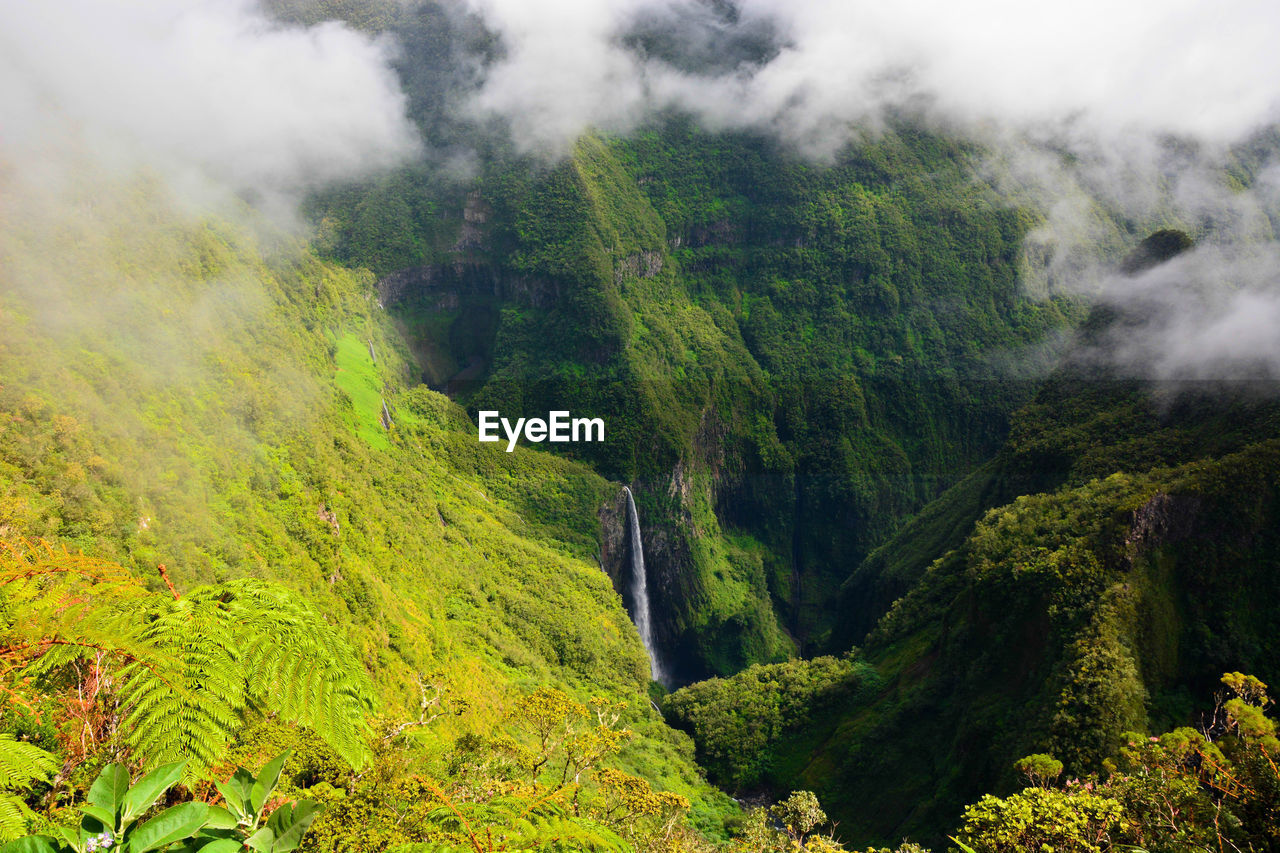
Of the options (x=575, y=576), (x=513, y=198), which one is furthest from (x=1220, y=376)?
(x=513, y=198)

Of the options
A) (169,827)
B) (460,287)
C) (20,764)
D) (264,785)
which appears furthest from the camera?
(460,287)

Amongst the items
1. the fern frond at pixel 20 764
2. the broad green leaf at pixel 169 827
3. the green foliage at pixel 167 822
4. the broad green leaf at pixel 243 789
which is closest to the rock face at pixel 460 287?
the fern frond at pixel 20 764

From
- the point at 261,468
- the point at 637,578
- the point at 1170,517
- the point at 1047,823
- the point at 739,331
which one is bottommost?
the point at 1047,823

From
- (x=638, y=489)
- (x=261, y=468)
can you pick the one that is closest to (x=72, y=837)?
(x=261, y=468)

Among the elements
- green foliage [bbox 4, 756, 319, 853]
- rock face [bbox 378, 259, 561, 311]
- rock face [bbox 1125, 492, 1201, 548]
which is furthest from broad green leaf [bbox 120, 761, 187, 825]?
rock face [bbox 378, 259, 561, 311]

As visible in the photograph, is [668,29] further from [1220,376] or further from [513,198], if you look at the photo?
[1220,376]

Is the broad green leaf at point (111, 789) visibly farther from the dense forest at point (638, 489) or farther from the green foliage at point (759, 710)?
the green foliage at point (759, 710)

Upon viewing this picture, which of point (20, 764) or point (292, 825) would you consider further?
point (20, 764)

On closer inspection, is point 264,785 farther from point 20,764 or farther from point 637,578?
point 637,578
